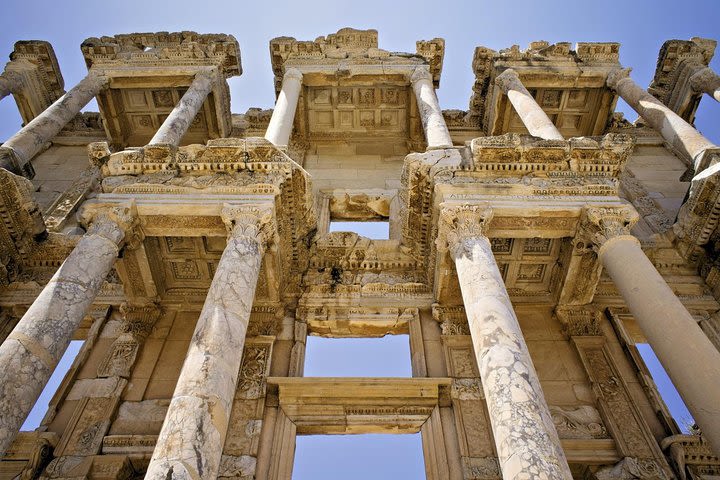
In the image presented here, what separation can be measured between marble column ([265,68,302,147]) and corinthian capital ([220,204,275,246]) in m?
2.45

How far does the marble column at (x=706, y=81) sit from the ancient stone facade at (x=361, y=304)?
Answer: 0.32 meters

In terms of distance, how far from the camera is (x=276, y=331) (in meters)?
10.4

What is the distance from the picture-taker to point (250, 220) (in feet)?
29.4

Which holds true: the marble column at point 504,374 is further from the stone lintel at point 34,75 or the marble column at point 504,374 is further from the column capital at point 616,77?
the stone lintel at point 34,75

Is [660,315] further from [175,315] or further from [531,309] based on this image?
[175,315]

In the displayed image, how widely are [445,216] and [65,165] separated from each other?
12468mm

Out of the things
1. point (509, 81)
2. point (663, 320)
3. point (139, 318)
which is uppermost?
point (509, 81)

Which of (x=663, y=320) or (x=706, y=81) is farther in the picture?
(x=706, y=81)

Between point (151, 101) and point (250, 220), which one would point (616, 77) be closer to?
point (250, 220)

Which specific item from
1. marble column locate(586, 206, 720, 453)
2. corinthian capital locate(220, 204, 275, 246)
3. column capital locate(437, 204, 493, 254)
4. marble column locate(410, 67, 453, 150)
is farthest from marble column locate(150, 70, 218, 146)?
marble column locate(586, 206, 720, 453)

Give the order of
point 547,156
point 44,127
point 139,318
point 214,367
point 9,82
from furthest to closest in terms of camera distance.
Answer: point 9,82 < point 44,127 < point 139,318 < point 547,156 < point 214,367

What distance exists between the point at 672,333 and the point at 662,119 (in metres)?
8.66

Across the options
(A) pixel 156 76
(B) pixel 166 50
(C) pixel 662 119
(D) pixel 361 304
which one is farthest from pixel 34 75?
(C) pixel 662 119

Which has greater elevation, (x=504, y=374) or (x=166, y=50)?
(x=166, y=50)
